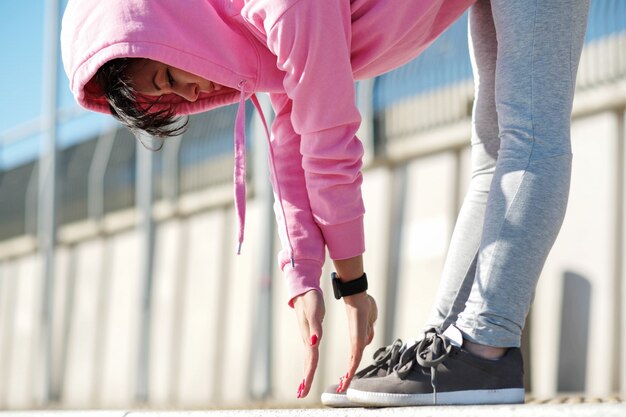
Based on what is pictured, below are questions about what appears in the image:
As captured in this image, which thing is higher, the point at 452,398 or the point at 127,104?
the point at 127,104

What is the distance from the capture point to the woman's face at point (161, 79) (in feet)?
5.90

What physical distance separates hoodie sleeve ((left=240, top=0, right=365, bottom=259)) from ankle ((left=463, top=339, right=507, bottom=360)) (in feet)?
0.89

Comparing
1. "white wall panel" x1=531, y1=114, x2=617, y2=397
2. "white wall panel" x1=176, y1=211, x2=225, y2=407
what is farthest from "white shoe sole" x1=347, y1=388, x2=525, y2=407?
"white wall panel" x1=176, y1=211, x2=225, y2=407

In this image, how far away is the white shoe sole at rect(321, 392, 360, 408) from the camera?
5.77ft

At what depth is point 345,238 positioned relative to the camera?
5.74ft

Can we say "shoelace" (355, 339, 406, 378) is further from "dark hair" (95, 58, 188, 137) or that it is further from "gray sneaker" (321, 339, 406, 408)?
"dark hair" (95, 58, 188, 137)

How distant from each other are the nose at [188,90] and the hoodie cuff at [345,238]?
13.9 inches

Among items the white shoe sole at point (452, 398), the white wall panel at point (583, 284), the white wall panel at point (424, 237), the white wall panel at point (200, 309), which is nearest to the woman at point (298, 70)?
the white shoe sole at point (452, 398)

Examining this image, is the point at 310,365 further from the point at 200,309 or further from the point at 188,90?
the point at 200,309

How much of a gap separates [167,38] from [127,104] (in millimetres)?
187

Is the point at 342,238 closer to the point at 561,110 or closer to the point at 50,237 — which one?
the point at 561,110

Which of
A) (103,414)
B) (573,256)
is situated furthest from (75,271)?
(103,414)

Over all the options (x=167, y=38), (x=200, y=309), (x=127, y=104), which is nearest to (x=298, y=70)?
(x=167, y=38)

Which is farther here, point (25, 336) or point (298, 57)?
point (25, 336)
